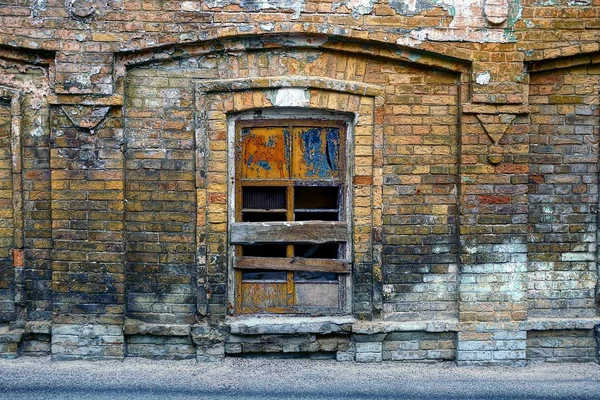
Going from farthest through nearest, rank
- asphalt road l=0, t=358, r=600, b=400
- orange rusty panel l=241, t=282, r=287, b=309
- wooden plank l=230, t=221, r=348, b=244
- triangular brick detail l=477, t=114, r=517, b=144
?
orange rusty panel l=241, t=282, r=287, b=309, wooden plank l=230, t=221, r=348, b=244, triangular brick detail l=477, t=114, r=517, b=144, asphalt road l=0, t=358, r=600, b=400

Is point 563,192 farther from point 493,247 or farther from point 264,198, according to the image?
point 264,198

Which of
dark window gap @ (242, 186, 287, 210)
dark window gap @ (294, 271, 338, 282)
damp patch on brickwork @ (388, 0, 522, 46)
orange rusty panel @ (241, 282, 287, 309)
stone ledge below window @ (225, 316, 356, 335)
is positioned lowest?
stone ledge below window @ (225, 316, 356, 335)

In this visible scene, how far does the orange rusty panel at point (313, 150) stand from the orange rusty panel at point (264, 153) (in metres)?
0.09

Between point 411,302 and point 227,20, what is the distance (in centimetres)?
291

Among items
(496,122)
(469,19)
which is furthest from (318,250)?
(469,19)

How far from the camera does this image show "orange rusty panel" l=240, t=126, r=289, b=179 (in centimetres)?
489

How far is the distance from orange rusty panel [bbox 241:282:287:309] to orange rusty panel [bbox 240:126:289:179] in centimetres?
97

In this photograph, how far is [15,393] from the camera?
430cm

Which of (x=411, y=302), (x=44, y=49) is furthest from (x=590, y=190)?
(x=44, y=49)

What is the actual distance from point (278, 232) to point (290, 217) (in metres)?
0.17

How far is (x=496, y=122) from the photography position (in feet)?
15.6

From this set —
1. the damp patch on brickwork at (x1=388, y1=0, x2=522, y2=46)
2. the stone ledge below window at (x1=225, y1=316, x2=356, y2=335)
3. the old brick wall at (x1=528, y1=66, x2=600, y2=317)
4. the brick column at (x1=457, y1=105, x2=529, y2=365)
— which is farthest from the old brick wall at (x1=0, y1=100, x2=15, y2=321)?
the old brick wall at (x1=528, y1=66, x2=600, y2=317)

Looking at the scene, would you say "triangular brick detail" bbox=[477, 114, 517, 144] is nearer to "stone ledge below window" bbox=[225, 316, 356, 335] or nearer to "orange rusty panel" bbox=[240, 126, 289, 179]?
"orange rusty panel" bbox=[240, 126, 289, 179]

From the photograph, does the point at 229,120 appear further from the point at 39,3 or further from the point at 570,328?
the point at 570,328
